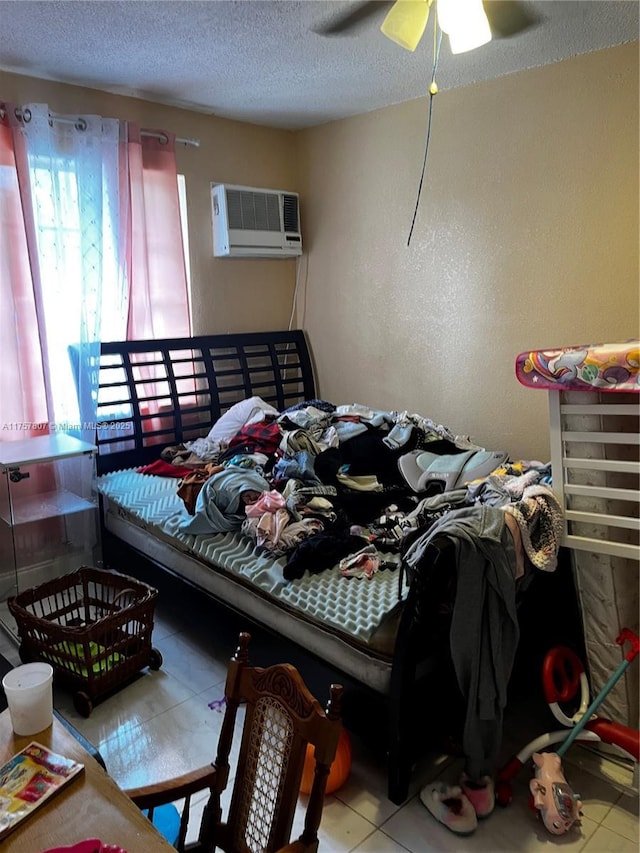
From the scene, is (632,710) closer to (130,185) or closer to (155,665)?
(155,665)

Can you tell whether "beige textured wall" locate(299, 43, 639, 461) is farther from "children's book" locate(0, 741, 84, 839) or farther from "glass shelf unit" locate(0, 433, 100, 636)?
"children's book" locate(0, 741, 84, 839)

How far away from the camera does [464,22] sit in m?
2.00

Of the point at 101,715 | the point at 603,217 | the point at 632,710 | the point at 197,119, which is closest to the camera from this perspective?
the point at 632,710

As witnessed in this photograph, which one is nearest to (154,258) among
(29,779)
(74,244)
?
(74,244)

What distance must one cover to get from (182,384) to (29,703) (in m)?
2.54

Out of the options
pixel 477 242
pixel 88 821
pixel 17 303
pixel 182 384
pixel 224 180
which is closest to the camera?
pixel 88 821

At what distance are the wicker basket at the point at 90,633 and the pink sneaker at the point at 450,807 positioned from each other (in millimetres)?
1181

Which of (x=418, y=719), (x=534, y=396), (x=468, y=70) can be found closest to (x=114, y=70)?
(x=468, y=70)

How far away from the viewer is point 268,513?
234cm

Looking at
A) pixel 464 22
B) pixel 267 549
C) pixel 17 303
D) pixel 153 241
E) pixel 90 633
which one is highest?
pixel 464 22

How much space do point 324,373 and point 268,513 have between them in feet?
6.28

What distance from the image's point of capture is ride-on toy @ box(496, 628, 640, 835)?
1.68 meters

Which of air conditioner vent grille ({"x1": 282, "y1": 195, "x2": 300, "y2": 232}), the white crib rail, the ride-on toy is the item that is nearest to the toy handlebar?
the ride-on toy

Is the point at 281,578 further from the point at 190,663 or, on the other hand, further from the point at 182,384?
the point at 182,384
